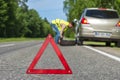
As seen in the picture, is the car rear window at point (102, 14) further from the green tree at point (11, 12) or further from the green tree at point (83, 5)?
the green tree at point (11, 12)

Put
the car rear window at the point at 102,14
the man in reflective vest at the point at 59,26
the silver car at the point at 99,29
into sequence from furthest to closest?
the man in reflective vest at the point at 59,26, the car rear window at the point at 102,14, the silver car at the point at 99,29

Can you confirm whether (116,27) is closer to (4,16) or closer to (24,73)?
(24,73)

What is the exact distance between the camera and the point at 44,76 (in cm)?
847

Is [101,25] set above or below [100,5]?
above


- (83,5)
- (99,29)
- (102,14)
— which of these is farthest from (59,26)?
(83,5)

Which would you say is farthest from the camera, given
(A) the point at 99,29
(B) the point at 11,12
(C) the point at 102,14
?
(B) the point at 11,12

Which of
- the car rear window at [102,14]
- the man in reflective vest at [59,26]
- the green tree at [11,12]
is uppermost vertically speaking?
the car rear window at [102,14]

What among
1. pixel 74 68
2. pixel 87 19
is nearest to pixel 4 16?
pixel 87 19

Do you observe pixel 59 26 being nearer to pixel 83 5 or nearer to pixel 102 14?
pixel 102 14

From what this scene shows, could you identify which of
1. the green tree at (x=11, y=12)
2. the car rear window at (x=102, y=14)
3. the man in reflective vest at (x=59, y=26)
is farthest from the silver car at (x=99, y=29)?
the green tree at (x=11, y=12)

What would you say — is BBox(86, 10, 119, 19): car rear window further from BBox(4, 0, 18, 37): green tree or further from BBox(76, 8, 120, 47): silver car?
BBox(4, 0, 18, 37): green tree

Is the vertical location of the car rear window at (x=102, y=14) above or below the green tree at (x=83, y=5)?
above

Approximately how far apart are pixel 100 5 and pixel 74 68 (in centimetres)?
4001

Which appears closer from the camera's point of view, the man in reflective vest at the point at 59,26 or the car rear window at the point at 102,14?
the car rear window at the point at 102,14
